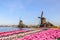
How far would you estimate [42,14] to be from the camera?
2485 inches

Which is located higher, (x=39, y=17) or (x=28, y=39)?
(x=39, y=17)

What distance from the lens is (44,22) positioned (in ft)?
191

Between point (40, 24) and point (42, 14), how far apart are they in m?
5.79

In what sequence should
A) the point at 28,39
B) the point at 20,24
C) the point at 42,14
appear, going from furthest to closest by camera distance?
the point at 20,24, the point at 42,14, the point at 28,39

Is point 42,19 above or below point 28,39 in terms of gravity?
above

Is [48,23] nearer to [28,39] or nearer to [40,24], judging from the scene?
[40,24]

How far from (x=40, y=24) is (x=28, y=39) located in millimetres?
50070

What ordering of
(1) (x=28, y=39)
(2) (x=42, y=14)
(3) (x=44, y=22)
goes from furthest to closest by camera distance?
(2) (x=42, y=14)
(3) (x=44, y=22)
(1) (x=28, y=39)

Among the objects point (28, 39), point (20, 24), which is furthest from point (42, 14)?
point (28, 39)

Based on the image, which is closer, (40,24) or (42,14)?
(40,24)

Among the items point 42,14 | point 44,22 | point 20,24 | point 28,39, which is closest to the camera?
point 28,39

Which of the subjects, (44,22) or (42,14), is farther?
(42,14)

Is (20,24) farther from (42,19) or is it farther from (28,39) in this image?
(28,39)

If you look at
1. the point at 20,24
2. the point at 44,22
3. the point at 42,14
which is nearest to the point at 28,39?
the point at 44,22
